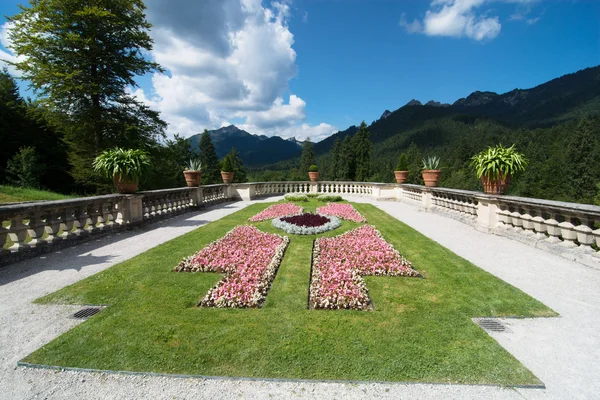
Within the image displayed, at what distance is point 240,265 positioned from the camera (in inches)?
217

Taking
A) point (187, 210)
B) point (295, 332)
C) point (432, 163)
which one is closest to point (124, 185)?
point (187, 210)

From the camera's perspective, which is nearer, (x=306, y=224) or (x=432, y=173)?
(x=306, y=224)

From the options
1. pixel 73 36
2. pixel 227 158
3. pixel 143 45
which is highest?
pixel 143 45

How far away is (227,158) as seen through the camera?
18781mm

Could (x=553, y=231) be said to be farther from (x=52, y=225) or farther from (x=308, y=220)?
(x=52, y=225)

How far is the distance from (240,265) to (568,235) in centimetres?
717

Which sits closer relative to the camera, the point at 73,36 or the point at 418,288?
the point at 418,288

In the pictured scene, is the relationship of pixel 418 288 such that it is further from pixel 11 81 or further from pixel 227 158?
pixel 11 81

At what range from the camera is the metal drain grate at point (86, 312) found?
144 inches

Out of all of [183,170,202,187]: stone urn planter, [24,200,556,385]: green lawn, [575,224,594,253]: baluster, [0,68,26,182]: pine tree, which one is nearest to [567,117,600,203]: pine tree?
[575,224,594,253]: baluster

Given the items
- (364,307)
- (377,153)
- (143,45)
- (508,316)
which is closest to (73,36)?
(143,45)

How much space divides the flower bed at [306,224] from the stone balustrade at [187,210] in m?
4.78

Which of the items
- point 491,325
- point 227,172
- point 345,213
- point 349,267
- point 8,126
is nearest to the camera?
point 491,325

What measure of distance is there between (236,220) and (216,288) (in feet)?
21.0
